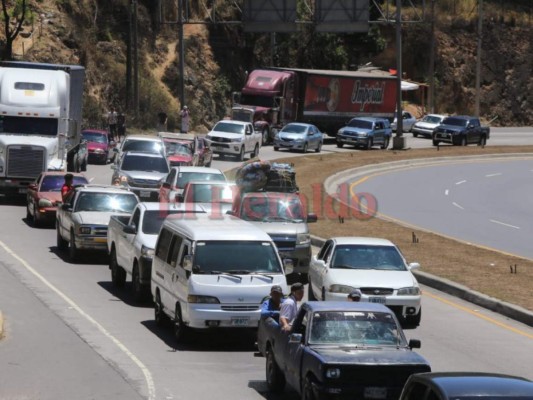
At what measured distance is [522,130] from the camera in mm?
95938

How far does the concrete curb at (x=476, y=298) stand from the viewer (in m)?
21.1

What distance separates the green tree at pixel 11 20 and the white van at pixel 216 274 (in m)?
48.0

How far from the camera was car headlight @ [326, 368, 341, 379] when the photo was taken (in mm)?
13133

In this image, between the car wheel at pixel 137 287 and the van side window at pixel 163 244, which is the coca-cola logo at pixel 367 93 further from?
the van side window at pixel 163 244

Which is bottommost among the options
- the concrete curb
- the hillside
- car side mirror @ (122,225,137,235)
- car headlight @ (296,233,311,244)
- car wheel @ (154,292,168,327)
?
the concrete curb

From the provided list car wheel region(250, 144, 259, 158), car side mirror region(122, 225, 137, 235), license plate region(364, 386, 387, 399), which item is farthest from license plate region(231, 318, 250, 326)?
car wheel region(250, 144, 259, 158)

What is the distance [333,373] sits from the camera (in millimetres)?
13148

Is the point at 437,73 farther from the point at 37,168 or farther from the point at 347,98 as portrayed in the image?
the point at 37,168

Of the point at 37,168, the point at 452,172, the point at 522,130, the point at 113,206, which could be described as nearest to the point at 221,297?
the point at 113,206

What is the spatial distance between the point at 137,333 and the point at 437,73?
283 feet

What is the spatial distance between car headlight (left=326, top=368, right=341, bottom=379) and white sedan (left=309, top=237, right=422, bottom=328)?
21.8 ft

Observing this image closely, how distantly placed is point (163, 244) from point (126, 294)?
3419 mm

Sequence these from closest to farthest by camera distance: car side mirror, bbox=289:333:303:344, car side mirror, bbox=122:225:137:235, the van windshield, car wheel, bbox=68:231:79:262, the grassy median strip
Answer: car side mirror, bbox=289:333:303:344 < the van windshield < car side mirror, bbox=122:225:137:235 < the grassy median strip < car wheel, bbox=68:231:79:262

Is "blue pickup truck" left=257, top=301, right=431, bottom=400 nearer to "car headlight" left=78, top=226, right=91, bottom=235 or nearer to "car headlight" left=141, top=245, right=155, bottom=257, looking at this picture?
"car headlight" left=141, top=245, right=155, bottom=257
